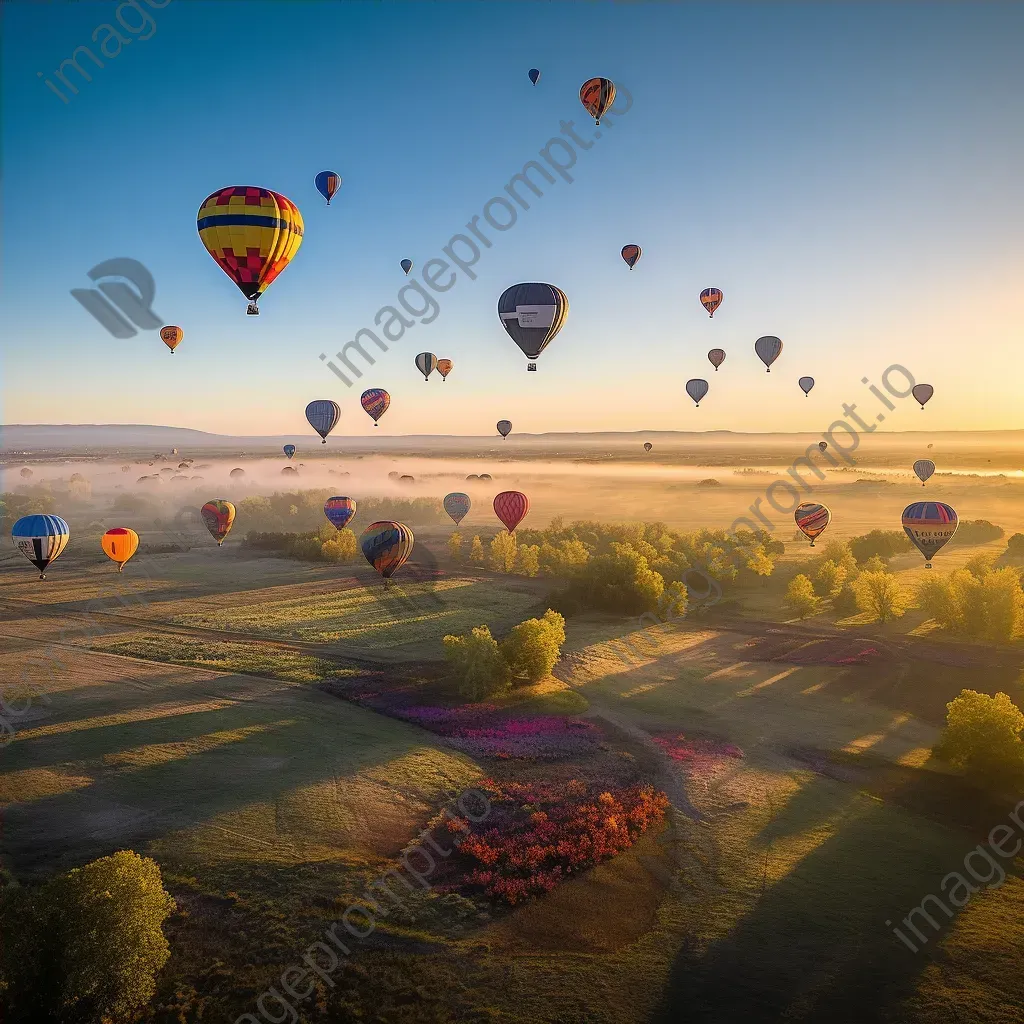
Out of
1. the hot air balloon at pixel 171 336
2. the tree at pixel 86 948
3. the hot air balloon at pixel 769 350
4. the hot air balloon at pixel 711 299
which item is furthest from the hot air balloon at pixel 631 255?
the tree at pixel 86 948

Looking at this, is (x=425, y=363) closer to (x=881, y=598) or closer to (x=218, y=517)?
(x=218, y=517)

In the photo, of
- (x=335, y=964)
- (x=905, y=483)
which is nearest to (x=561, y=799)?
(x=335, y=964)

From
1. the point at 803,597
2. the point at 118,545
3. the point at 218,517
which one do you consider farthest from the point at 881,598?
the point at 118,545

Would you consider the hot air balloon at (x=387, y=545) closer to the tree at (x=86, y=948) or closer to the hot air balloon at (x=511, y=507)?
the hot air balloon at (x=511, y=507)

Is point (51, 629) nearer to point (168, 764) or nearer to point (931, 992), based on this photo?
point (168, 764)

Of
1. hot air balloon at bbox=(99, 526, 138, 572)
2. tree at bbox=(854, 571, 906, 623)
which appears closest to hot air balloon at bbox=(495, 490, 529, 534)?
tree at bbox=(854, 571, 906, 623)

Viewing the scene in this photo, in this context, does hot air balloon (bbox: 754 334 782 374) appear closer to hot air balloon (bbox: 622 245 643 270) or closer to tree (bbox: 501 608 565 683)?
hot air balloon (bbox: 622 245 643 270)
